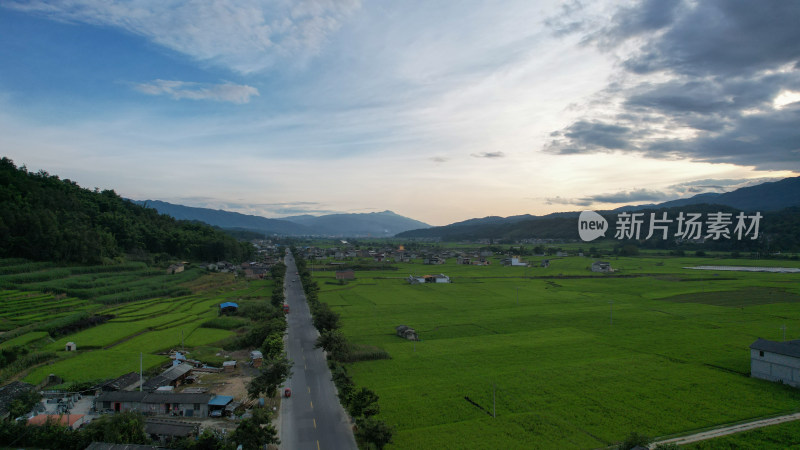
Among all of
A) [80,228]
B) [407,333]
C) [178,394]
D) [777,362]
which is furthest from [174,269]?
[777,362]

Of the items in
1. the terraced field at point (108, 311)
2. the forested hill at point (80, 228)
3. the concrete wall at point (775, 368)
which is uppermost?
the forested hill at point (80, 228)

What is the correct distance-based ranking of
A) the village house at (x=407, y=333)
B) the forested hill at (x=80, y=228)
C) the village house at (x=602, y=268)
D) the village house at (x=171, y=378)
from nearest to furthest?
the village house at (x=171, y=378) → the village house at (x=407, y=333) → the forested hill at (x=80, y=228) → the village house at (x=602, y=268)

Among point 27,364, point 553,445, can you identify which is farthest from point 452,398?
point 27,364

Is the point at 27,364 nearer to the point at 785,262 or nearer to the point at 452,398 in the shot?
the point at 452,398

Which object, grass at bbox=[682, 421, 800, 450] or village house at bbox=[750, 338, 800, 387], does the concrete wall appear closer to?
village house at bbox=[750, 338, 800, 387]

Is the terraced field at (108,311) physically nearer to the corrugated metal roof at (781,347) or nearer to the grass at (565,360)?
the grass at (565,360)

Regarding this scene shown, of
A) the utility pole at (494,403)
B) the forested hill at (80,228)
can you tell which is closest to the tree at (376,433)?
the utility pole at (494,403)
